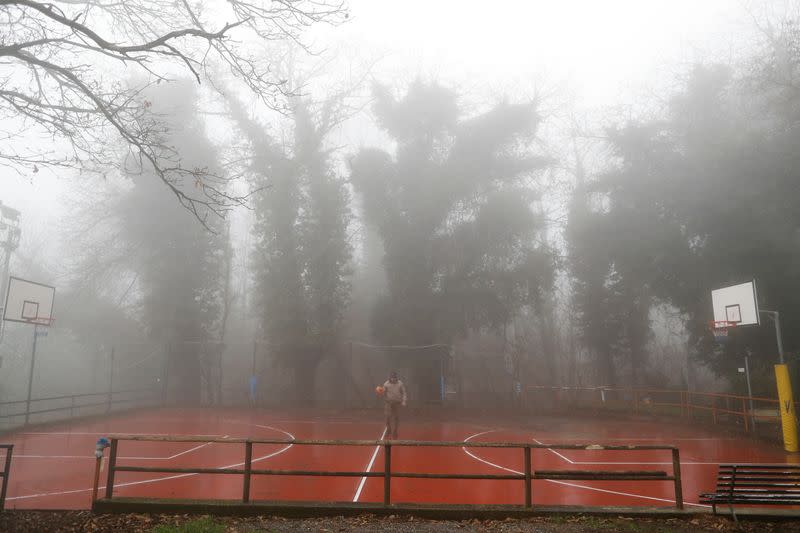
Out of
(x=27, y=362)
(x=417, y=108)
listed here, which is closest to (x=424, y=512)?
(x=417, y=108)

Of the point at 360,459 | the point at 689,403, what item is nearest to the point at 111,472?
the point at 360,459

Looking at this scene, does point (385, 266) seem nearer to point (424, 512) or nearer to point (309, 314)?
point (309, 314)

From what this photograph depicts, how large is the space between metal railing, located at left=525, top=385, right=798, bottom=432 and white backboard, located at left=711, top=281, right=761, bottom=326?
2068 millimetres

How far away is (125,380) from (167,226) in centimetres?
755

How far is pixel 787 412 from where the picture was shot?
40.4ft

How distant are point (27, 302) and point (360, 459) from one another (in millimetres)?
11179

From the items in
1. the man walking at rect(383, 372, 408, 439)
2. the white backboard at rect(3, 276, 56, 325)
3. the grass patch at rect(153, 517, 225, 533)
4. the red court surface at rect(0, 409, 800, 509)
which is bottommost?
the red court surface at rect(0, 409, 800, 509)

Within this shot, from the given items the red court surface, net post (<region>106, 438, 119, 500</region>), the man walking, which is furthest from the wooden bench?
the man walking

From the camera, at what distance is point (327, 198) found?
82.5ft

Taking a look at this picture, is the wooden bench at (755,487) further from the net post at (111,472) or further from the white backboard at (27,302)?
the white backboard at (27,302)

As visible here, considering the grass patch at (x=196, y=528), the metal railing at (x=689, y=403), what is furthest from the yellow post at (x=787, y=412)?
the grass patch at (x=196, y=528)

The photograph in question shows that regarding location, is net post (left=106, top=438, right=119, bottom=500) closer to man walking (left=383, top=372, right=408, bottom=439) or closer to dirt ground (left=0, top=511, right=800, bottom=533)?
dirt ground (left=0, top=511, right=800, bottom=533)

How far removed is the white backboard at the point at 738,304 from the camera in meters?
13.5

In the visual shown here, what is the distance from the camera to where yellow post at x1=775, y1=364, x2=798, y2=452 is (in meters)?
12.2
